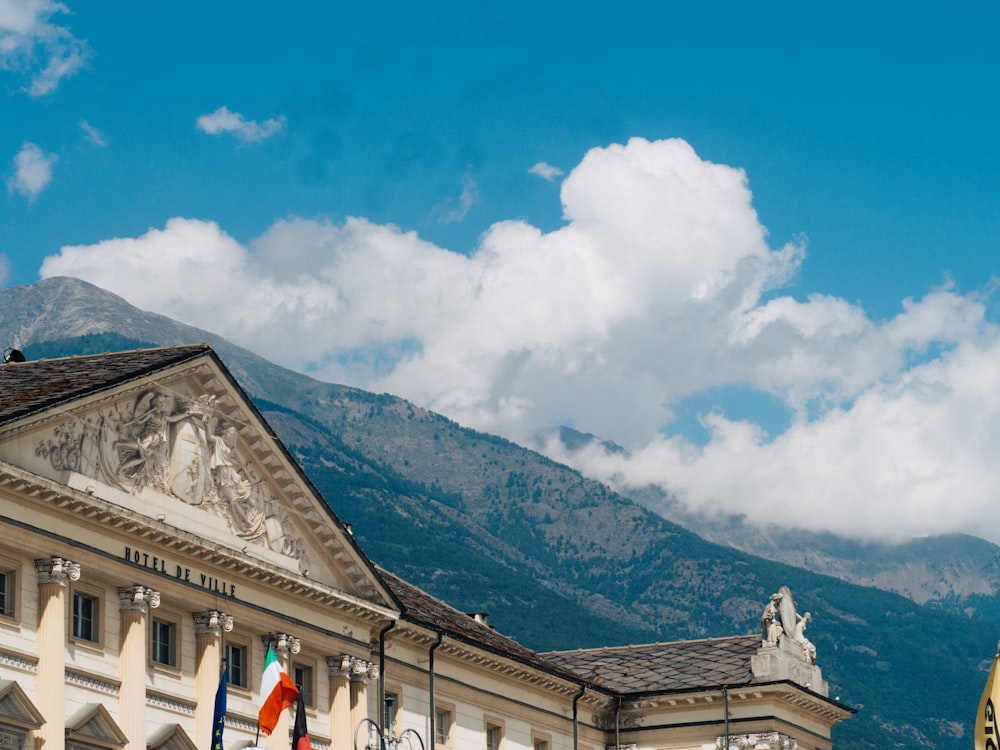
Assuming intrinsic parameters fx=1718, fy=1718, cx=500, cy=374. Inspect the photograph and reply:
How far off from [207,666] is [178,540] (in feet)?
11.9

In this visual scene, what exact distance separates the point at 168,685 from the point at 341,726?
8547 mm

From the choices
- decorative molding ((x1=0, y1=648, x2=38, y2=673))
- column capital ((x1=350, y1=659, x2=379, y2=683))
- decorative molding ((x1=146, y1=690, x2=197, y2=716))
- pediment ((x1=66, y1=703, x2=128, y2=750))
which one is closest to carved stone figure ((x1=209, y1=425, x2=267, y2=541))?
decorative molding ((x1=146, y1=690, x2=197, y2=716))

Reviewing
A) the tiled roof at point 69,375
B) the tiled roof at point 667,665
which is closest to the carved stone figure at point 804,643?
the tiled roof at point 667,665

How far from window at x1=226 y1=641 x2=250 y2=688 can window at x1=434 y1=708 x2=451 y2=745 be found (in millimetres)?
11144

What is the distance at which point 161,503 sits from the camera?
4234 centimetres

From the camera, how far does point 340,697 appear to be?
49.8m

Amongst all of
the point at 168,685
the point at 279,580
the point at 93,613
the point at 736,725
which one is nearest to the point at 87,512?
the point at 93,613

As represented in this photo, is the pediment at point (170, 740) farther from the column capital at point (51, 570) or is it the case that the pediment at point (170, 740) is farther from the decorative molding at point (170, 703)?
the column capital at point (51, 570)

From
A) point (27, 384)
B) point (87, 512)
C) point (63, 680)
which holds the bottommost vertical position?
point (63, 680)

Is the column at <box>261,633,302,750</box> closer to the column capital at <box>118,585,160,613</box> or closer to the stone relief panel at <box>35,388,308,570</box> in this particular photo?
the stone relief panel at <box>35,388,308,570</box>

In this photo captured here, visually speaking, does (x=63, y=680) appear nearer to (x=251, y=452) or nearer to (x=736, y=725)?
(x=251, y=452)

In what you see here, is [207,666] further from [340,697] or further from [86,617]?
[340,697]

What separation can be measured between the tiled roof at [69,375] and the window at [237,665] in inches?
309

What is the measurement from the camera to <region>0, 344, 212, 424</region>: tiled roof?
38625mm
